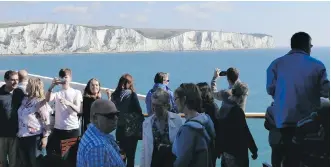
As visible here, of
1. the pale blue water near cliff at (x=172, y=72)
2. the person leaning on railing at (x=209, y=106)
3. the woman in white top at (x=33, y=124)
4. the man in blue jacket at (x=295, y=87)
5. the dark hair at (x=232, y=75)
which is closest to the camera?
the man in blue jacket at (x=295, y=87)

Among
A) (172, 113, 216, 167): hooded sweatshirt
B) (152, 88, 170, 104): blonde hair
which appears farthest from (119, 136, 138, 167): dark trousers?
(172, 113, 216, 167): hooded sweatshirt

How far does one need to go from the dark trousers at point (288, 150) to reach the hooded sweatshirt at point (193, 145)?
23.7 inches

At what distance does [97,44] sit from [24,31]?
118ft

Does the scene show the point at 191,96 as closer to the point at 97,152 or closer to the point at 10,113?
the point at 97,152

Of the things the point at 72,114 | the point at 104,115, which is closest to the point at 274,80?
the point at 104,115

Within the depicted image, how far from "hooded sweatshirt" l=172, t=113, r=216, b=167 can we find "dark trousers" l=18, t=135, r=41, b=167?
2291 millimetres

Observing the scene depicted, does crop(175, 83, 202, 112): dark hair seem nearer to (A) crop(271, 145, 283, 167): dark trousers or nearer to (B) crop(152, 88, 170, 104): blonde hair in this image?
(B) crop(152, 88, 170, 104): blonde hair

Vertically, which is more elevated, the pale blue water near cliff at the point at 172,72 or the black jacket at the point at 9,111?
the black jacket at the point at 9,111

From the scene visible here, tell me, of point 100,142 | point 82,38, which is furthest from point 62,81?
point 82,38

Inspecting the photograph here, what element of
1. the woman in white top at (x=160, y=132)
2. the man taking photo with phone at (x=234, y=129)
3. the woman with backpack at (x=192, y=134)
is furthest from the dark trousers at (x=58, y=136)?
the woman with backpack at (x=192, y=134)

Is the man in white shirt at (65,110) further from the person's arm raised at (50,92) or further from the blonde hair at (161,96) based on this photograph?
the blonde hair at (161,96)

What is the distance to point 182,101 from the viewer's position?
3240mm

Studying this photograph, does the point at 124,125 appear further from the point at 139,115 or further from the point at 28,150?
the point at 28,150

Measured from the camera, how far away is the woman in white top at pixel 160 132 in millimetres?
3684
